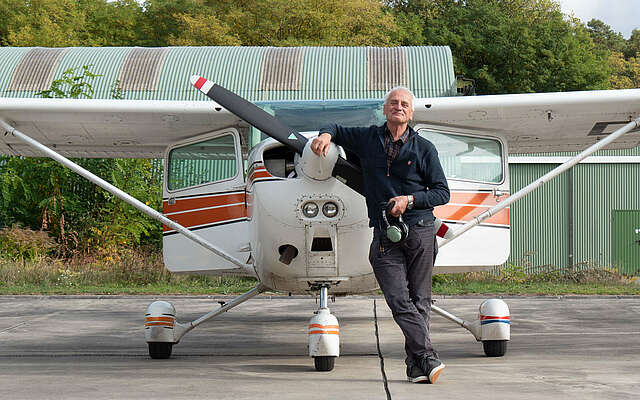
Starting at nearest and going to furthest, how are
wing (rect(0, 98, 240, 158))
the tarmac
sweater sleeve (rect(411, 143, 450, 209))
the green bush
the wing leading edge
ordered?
the tarmac, sweater sleeve (rect(411, 143, 450, 209)), the wing leading edge, wing (rect(0, 98, 240, 158)), the green bush

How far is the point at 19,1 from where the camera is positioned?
43.8m

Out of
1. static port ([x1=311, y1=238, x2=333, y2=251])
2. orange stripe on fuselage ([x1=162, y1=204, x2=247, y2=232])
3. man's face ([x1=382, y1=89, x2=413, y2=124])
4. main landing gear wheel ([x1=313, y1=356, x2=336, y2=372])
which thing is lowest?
main landing gear wheel ([x1=313, y1=356, x2=336, y2=372])

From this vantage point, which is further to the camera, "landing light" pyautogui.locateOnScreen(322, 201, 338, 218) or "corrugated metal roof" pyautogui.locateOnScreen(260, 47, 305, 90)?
"corrugated metal roof" pyautogui.locateOnScreen(260, 47, 305, 90)

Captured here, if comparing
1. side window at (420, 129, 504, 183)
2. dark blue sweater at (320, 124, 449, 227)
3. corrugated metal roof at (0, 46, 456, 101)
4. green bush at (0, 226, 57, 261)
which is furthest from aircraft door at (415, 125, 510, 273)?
corrugated metal roof at (0, 46, 456, 101)

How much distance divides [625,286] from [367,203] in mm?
11916

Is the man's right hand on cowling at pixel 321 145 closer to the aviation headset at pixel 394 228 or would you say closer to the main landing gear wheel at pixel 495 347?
the aviation headset at pixel 394 228

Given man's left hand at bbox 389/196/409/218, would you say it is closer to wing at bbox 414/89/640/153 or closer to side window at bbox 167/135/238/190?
wing at bbox 414/89/640/153

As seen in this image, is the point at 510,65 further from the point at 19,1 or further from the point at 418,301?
the point at 418,301

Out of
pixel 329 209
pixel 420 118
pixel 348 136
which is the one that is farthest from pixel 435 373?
pixel 420 118

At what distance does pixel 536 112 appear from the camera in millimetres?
6949

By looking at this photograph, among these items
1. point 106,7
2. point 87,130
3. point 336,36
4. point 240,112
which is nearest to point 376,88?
point 87,130

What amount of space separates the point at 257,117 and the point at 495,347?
263 cm

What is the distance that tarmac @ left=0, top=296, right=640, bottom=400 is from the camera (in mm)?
4660

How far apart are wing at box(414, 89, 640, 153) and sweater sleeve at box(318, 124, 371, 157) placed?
1450 millimetres
